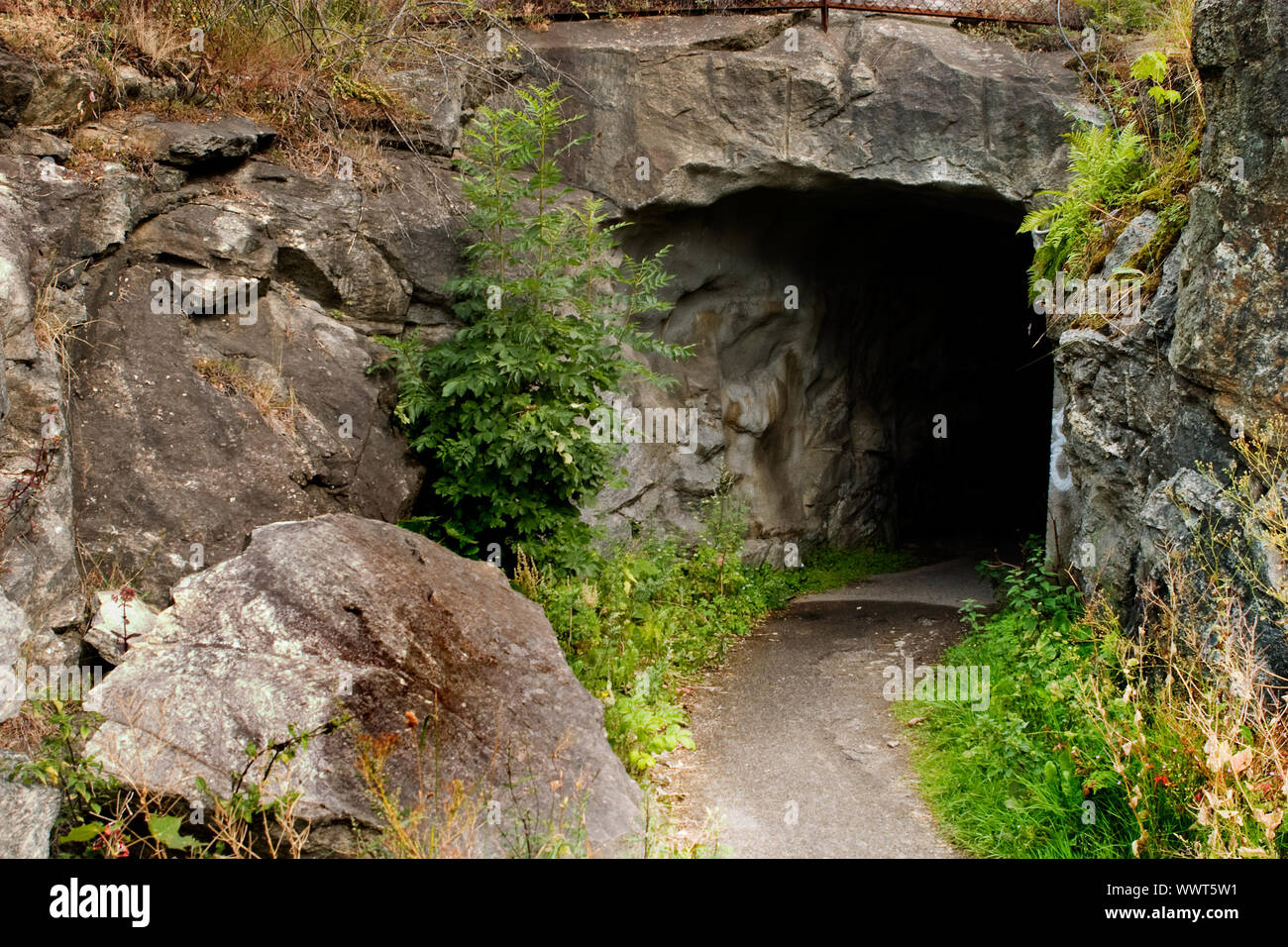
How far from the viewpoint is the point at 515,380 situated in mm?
7285

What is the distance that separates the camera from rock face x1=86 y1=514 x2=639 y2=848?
14.6ft

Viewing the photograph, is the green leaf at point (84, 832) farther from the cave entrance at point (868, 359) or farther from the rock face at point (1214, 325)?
the cave entrance at point (868, 359)

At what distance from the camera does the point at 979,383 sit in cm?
1634

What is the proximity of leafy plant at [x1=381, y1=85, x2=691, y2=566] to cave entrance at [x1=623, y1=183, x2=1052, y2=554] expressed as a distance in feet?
9.19

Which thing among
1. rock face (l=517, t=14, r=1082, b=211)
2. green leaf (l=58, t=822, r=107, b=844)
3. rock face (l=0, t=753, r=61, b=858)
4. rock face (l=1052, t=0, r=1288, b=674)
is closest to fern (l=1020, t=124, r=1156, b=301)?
rock face (l=1052, t=0, r=1288, b=674)

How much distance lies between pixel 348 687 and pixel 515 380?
303 centimetres

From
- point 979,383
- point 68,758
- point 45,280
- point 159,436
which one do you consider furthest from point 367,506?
point 979,383

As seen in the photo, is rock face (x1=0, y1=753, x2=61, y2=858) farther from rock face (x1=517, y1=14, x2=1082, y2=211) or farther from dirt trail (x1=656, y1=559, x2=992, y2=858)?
rock face (x1=517, y1=14, x2=1082, y2=211)

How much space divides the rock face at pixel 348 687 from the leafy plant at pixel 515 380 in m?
1.66

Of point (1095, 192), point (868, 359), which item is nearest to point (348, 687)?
point (1095, 192)

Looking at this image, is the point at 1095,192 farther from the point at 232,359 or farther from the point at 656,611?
the point at 232,359
